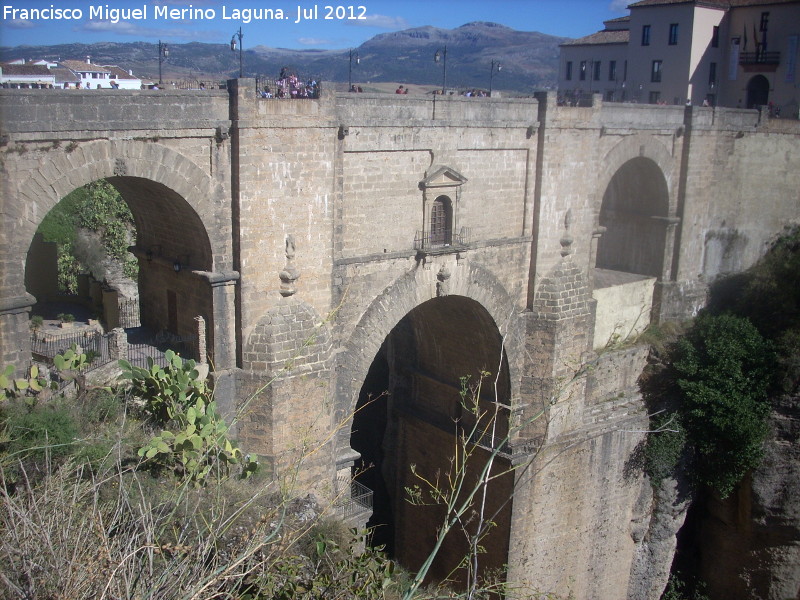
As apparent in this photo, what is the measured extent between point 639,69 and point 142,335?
27703 mm

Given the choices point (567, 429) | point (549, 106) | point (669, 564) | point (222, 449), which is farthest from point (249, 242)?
point (669, 564)

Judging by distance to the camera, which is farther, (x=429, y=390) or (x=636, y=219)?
(x=636, y=219)

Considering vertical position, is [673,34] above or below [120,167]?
above

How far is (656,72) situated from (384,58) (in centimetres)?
2548

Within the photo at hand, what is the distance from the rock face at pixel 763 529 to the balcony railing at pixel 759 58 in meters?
17.0

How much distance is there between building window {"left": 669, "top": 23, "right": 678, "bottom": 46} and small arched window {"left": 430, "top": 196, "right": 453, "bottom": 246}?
71.8 ft

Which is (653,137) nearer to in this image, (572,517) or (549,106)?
(549,106)

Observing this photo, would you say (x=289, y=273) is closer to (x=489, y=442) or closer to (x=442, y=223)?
(x=442, y=223)

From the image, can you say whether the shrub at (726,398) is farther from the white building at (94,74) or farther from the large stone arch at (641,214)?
the white building at (94,74)

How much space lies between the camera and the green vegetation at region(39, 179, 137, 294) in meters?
24.8

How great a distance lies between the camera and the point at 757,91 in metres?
33.7

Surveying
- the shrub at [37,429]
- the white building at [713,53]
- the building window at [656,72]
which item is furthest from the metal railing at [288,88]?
the building window at [656,72]

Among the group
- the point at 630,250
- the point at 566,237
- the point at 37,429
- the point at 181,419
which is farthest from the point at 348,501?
the point at 630,250

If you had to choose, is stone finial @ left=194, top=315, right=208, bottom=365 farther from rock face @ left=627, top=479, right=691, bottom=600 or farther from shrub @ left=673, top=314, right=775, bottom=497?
rock face @ left=627, top=479, right=691, bottom=600
